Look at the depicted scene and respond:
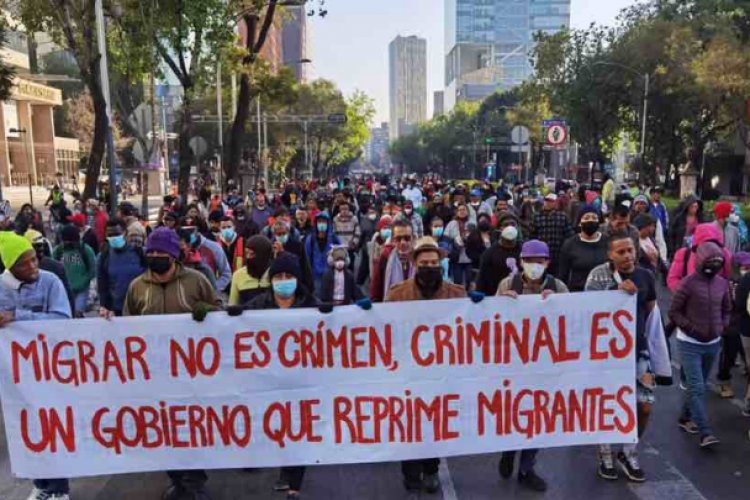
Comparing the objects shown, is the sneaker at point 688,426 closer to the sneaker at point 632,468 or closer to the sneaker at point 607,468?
the sneaker at point 632,468

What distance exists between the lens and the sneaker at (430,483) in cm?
462

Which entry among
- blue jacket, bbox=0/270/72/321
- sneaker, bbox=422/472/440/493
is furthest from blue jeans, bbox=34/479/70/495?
sneaker, bbox=422/472/440/493

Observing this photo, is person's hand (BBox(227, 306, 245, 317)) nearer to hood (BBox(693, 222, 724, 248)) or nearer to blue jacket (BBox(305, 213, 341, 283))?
blue jacket (BBox(305, 213, 341, 283))

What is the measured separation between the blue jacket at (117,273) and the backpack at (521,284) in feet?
11.5

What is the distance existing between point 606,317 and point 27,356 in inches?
141

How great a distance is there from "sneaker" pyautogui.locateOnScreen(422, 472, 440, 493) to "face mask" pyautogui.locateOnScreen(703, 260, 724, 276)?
248cm

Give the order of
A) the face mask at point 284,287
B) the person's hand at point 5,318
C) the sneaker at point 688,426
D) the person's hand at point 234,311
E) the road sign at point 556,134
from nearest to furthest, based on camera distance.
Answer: the person's hand at point 5,318
the person's hand at point 234,311
the face mask at point 284,287
the sneaker at point 688,426
the road sign at point 556,134

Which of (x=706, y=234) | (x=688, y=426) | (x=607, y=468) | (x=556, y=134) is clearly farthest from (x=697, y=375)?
(x=556, y=134)

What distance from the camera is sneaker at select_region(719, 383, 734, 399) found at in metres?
6.47

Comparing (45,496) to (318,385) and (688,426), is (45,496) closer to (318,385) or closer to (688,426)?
(318,385)

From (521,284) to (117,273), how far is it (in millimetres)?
3720

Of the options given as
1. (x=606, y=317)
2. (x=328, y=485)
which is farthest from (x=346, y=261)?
(x=606, y=317)

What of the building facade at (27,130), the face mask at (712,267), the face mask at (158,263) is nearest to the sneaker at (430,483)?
the face mask at (158,263)

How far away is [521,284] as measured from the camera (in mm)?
4754
